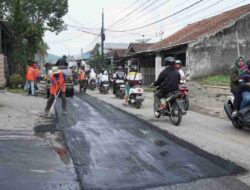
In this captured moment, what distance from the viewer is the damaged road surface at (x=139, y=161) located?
6211 mm

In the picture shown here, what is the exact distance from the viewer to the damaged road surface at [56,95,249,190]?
6211 mm

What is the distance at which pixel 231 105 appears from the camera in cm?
1167

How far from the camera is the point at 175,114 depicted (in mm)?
11977

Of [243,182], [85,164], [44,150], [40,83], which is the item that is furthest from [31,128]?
[40,83]

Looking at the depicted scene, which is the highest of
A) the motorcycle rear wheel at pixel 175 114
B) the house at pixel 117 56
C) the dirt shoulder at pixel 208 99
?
the house at pixel 117 56

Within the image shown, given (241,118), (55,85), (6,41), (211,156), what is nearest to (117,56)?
(6,41)

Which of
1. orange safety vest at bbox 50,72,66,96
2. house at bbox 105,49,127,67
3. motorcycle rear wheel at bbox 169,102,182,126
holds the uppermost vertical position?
house at bbox 105,49,127,67

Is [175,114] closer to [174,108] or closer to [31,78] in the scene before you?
[174,108]

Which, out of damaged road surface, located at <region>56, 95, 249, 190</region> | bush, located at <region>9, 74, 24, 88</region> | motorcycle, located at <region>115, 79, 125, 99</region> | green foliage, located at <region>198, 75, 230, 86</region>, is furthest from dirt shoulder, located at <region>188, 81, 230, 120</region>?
bush, located at <region>9, 74, 24, 88</region>

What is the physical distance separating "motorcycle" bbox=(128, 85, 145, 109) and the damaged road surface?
4697 mm

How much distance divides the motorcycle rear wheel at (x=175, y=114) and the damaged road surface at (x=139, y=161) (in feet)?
2.22

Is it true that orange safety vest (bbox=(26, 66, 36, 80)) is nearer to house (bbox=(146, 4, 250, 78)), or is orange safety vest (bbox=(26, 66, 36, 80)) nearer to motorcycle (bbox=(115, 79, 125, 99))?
motorcycle (bbox=(115, 79, 125, 99))

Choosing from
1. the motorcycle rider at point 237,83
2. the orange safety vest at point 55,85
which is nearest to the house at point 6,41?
the orange safety vest at point 55,85

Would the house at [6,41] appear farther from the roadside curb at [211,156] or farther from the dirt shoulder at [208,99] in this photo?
the roadside curb at [211,156]
